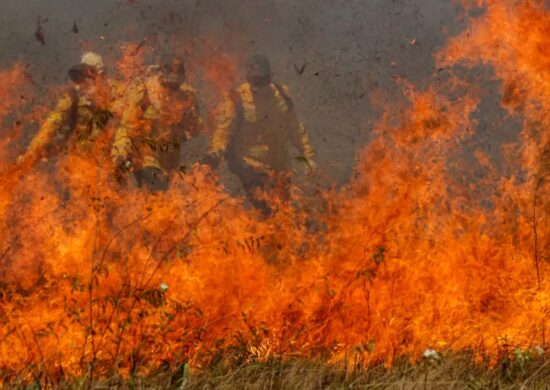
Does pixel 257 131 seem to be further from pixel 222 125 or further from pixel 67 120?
pixel 67 120

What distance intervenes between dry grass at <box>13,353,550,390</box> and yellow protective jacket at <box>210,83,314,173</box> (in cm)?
410

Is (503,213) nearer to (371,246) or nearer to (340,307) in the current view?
(371,246)

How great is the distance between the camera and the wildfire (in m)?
5.02

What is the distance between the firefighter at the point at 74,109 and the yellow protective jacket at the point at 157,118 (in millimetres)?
312

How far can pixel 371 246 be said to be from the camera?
6133 millimetres

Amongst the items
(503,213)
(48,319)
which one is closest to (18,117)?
(48,319)

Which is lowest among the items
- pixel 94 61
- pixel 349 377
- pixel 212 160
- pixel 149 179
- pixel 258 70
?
pixel 349 377

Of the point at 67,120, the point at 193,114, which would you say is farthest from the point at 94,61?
the point at 193,114

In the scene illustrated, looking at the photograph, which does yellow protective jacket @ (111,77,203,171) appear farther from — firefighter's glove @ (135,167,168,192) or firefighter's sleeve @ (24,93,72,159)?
firefighter's sleeve @ (24,93,72,159)

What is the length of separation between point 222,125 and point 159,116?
2.58 feet

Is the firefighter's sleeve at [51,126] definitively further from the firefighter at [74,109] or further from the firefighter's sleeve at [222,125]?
the firefighter's sleeve at [222,125]

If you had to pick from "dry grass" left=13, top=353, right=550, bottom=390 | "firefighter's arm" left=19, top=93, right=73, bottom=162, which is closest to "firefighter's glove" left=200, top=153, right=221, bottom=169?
"firefighter's arm" left=19, top=93, right=73, bottom=162

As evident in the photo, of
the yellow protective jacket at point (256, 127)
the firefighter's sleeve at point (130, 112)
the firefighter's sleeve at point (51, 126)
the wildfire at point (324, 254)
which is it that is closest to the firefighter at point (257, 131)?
the yellow protective jacket at point (256, 127)

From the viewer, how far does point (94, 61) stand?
848 cm
